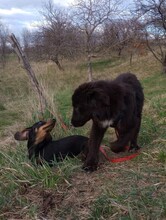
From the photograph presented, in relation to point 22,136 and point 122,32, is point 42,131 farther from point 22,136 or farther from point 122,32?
point 122,32

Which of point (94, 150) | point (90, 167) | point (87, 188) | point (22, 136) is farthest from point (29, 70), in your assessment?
point (87, 188)

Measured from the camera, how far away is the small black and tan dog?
17.3ft

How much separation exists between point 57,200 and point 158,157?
1.56 metres

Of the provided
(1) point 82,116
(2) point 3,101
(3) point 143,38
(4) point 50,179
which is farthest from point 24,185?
(3) point 143,38

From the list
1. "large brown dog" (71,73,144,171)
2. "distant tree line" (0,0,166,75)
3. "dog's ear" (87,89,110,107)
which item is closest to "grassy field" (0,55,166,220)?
"large brown dog" (71,73,144,171)

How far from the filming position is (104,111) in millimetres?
4117

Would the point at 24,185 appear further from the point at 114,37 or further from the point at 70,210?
the point at 114,37

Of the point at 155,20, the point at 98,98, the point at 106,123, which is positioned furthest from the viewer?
the point at 155,20

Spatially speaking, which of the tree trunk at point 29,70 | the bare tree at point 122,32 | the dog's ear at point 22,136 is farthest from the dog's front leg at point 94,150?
the bare tree at point 122,32

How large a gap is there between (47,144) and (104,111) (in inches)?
67.8

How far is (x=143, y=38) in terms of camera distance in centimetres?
2177

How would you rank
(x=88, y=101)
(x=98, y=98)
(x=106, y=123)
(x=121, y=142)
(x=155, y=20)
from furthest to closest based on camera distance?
1. (x=155, y=20)
2. (x=121, y=142)
3. (x=106, y=123)
4. (x=88, y=101)
5. (x=98, y=98)

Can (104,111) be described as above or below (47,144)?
above

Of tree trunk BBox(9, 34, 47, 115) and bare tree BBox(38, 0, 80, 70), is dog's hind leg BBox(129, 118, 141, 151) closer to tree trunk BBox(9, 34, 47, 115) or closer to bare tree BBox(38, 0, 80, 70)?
tree trunk BBox(9, 34, 47, 115)
